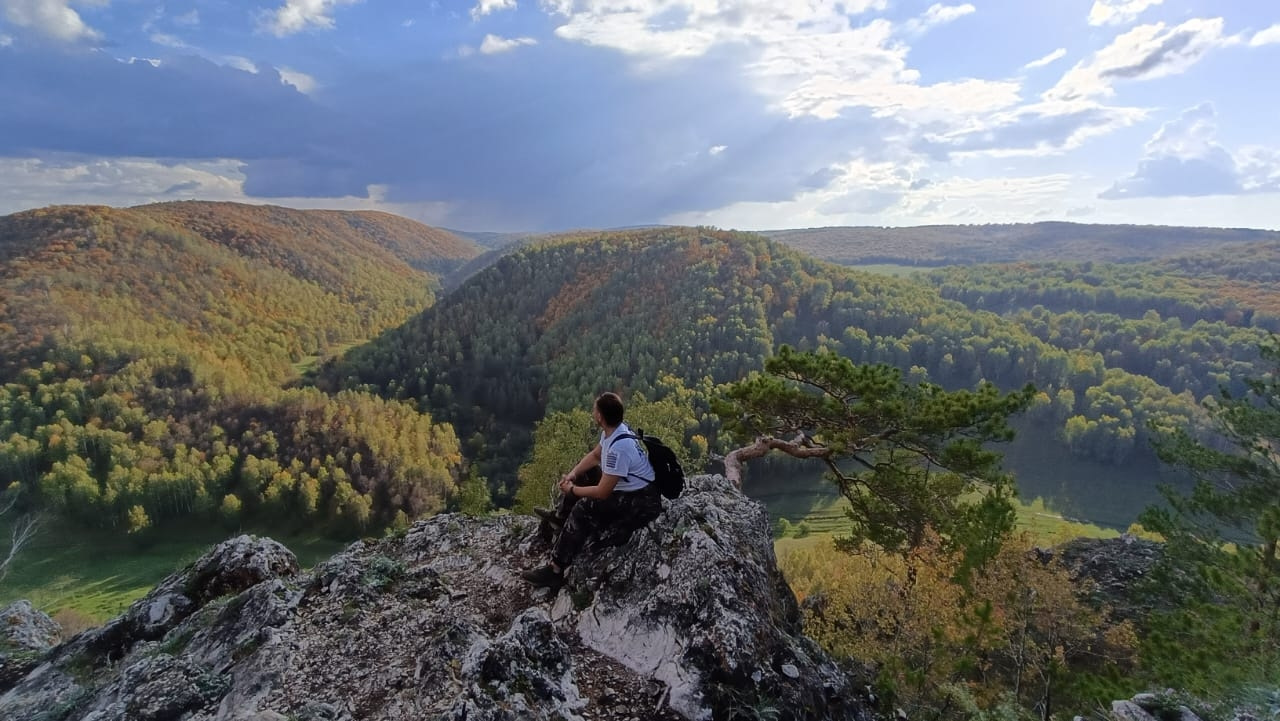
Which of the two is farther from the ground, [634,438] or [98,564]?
[634,438]

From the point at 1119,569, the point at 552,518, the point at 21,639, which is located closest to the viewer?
the point at 552,518

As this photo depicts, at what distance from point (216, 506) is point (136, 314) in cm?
8879

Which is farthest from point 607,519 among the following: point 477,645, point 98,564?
point 98,564

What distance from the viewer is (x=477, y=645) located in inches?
293

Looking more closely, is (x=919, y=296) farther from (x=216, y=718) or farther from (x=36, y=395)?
(x=36, y=395)

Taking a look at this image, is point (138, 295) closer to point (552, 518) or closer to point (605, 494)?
point (552, 518)

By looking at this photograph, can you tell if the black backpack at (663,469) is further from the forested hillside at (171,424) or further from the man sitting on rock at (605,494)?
the forested hillside at (171,424)

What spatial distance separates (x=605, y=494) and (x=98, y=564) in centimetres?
9492

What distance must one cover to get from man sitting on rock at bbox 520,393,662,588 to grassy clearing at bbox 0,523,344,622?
212ft

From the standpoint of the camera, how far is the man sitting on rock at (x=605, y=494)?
8.80m

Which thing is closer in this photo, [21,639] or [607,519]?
[607,519]

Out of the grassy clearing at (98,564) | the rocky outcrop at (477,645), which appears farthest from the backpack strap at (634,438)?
the grassy clearing at (98,564)

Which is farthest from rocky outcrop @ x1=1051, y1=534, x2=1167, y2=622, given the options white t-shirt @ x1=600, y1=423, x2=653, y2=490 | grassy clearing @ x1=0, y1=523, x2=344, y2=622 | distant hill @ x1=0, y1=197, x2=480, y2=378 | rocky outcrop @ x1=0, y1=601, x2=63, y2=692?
distant hill @ x1=0, y1=197, x2=480, y2=378

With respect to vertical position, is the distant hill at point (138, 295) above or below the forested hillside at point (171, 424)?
above
